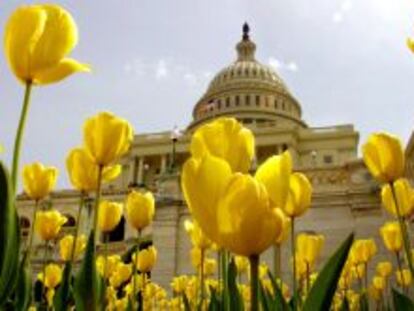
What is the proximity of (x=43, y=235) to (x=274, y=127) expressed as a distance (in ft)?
169

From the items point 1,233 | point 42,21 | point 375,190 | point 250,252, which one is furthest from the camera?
point 375,190

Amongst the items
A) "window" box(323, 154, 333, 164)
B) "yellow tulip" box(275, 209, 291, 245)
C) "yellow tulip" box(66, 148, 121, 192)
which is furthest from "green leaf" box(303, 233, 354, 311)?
"window" box(323, 154, 333, 164)

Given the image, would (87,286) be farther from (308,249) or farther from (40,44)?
(308,249)

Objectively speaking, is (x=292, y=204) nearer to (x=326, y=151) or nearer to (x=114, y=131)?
(x=114, y=131)

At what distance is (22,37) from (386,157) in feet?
4.47

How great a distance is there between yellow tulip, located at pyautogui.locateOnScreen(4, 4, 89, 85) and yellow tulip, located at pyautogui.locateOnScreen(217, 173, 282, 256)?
636 mm

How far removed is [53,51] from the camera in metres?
1.34

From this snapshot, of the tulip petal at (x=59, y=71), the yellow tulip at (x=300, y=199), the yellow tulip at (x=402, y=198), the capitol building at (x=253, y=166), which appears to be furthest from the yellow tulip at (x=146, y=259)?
the capitol building at (x=253, y=166)

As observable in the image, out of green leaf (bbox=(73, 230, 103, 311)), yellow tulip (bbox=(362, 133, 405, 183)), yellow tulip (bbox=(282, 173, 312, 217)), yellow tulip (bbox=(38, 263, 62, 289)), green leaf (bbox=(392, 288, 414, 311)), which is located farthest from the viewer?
yellow tulip (bbox=(38, 263, 62, 289))

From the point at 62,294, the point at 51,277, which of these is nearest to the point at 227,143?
the point at 62,294

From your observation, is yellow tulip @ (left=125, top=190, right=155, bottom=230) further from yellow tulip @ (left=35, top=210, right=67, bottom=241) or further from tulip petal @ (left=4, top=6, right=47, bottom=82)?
tulip petal @ (left=4, top=6, right=47, bottom=82)

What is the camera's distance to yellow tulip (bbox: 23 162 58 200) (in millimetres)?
2338

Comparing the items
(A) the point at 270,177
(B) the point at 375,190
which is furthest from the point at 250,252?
(B) the point at 375,190

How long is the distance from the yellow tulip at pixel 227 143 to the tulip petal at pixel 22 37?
1.48ft
